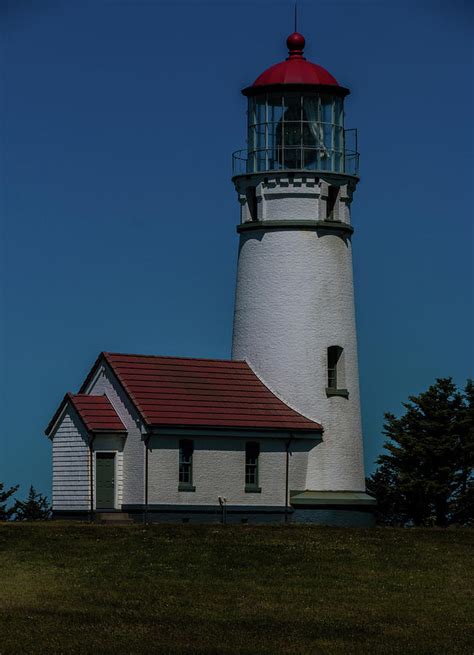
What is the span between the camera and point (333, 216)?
173 ft

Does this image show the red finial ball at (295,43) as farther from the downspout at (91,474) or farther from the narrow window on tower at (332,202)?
the downspout at (91,474)

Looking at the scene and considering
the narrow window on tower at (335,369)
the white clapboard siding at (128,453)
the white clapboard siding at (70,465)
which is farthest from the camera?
the narrow window on tower at (335,369)

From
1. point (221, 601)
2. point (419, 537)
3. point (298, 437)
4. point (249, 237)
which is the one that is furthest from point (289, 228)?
point (221, 601)

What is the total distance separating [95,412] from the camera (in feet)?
163

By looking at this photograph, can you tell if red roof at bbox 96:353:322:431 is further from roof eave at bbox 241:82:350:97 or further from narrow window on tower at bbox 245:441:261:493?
roof eave at bbox 241:82:350:97

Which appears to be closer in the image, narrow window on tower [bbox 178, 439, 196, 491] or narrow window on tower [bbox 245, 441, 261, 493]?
narrow window on tower [bbox 178, 439, 196, 491]

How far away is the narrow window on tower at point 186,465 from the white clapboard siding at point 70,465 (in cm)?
273

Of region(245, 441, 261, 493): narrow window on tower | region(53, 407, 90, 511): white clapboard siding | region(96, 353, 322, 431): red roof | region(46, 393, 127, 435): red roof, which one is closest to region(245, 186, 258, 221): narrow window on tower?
region(96, 353, 322, 431): red roof

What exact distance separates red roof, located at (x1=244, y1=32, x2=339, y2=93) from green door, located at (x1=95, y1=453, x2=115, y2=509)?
12.4 m

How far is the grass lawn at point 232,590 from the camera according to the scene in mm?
29391

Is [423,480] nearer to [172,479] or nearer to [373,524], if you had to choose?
[373,524]

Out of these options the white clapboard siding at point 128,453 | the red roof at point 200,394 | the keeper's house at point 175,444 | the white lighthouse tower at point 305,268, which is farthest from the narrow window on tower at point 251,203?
the white clapboard siding at point 128,453

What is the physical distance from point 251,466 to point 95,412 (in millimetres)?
4872

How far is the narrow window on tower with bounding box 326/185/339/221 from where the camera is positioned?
172 ft
